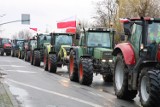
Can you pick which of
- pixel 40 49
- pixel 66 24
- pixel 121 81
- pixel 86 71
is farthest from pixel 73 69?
pixel 66 24

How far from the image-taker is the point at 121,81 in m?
13.1

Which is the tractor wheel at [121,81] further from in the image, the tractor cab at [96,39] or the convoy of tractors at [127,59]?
the tractor cab at [96,39]

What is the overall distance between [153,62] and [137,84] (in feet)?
3.39

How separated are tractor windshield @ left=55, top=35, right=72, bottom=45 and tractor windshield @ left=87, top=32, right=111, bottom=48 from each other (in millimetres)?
6928

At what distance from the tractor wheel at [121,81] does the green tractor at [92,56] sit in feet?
9.91

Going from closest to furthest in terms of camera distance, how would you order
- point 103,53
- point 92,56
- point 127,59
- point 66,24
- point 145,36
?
point 145,36, point 127,59, point 103,53, point 92,56, point 66,24

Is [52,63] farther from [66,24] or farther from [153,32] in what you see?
[153,32]

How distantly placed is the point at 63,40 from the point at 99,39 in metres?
7.19

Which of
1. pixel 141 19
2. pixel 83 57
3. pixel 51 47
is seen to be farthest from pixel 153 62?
pixel 51 47

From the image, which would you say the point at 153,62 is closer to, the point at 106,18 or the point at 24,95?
the point at 24,95

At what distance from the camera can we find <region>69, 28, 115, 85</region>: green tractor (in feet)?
54.2

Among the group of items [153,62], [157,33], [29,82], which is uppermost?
[157,33]

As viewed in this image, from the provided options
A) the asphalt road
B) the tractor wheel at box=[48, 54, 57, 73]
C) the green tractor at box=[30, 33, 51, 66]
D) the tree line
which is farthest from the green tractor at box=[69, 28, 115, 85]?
the tree line

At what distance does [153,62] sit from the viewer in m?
10.9
